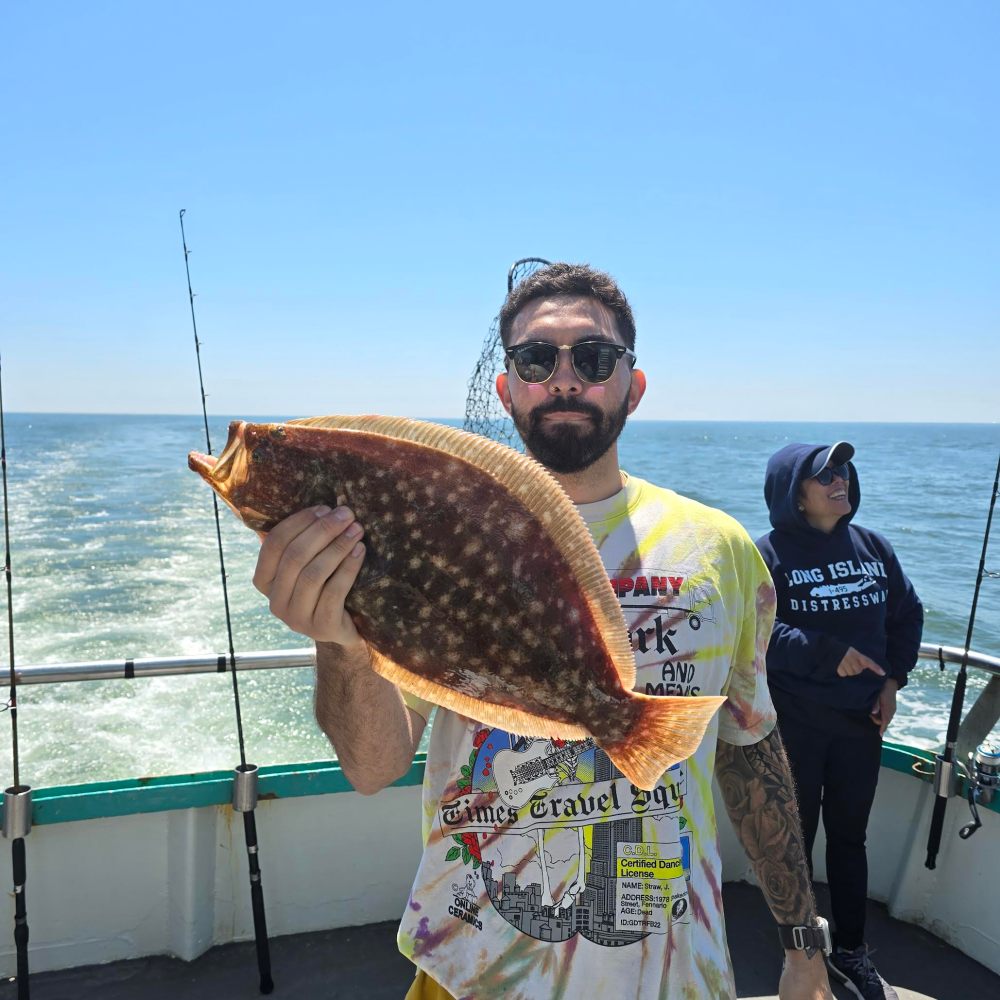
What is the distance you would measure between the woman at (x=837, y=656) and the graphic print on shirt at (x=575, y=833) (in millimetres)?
2367

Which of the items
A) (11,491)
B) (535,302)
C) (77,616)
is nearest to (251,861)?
(535,302)

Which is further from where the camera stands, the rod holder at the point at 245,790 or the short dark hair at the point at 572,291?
the rod holder at the point at 245,790

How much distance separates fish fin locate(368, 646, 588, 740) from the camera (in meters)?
1.53

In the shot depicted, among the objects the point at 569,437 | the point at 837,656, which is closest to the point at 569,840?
the point at 569,437

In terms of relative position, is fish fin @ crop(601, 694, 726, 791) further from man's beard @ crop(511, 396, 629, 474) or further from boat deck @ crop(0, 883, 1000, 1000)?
boat deck @ crop(0, 883, 1000, 1000)

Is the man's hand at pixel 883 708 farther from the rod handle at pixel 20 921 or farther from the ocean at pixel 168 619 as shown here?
the ocean at pixel 168 619

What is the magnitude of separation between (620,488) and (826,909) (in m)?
3.39

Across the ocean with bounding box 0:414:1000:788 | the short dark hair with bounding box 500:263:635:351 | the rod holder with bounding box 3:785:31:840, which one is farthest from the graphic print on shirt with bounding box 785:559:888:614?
the ocean with bounding box 0:414:1000:788

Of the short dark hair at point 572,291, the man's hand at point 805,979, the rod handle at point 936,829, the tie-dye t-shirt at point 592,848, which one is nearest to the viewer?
the tie-dye t-shirt at point 592,848

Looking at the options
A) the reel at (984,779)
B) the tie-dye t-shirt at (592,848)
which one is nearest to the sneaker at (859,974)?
the reel at (984,779)

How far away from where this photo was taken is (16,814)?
3.12 meters

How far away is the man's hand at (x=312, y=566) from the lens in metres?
1.45

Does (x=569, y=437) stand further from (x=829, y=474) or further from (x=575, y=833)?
(x=829, y=474)

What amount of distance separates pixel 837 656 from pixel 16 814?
3.82 m
